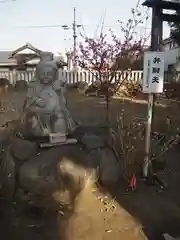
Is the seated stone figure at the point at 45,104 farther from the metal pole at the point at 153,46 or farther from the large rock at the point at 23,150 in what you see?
the metal pole at the point at 153,46

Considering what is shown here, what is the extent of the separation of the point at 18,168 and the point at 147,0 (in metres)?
2.68

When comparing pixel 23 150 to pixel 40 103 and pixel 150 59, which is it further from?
pixel 150 59

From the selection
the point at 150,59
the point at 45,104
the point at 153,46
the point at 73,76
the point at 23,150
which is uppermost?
the point at 153,46

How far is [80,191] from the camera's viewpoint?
359 centimetres

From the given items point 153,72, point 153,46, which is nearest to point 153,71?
point 153,72

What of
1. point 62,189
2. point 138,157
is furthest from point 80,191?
point 138,157

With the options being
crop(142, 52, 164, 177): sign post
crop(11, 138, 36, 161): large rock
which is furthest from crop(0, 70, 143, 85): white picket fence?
Result: crop(11, 138, 36, 161): large rock

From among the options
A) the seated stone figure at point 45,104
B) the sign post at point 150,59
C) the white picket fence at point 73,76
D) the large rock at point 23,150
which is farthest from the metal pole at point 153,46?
the white picket fence at point 73,76

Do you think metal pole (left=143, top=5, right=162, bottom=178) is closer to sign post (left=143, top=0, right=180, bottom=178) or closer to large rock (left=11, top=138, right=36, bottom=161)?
sign post (left=143, top=0, right=180, bottom=178)

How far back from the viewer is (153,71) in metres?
4.11

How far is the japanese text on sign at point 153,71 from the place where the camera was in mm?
4098

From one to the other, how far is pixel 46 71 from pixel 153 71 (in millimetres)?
1322

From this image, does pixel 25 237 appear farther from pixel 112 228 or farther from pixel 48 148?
pixel 48 148

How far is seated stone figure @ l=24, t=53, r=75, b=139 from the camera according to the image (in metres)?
3.98
